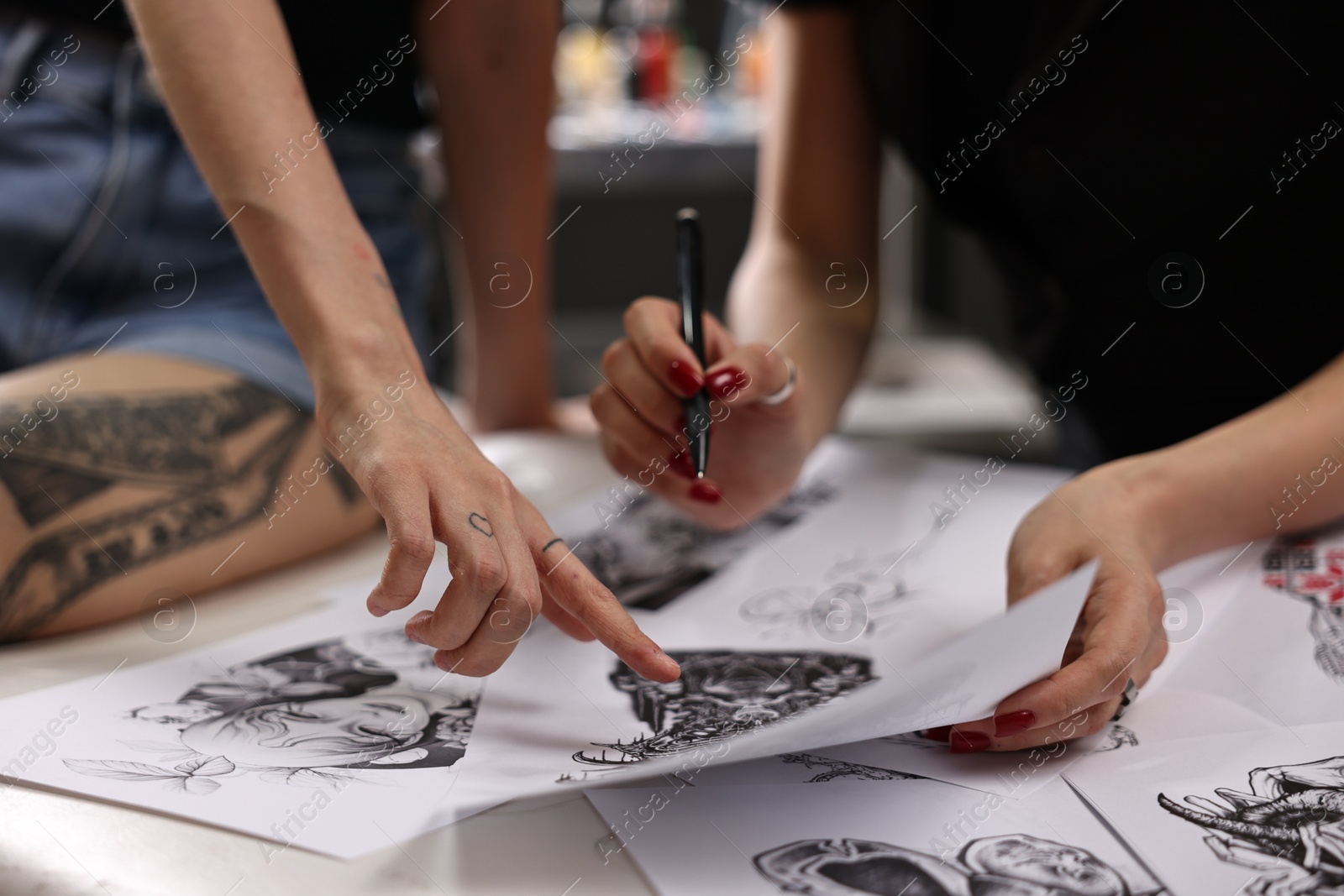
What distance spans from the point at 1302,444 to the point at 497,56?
0.59 m

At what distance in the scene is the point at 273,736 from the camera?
0.36m

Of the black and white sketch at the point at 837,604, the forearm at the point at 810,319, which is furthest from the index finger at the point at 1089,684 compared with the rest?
the forearm at the point at 810,319

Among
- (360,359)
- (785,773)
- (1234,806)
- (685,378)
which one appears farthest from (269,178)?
(1234,806)

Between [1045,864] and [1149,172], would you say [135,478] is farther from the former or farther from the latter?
[1149,172]

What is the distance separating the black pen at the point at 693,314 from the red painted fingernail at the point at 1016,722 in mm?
174

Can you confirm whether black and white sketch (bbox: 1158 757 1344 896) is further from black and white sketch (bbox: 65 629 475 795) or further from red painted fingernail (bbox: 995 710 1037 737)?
black and white sketch (bbox: 65 629 475 795)

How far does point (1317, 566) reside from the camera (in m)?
0.47

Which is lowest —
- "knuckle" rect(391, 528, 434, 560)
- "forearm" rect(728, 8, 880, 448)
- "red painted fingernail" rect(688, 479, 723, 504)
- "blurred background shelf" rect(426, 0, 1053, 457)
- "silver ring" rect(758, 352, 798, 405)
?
"knuckle" rect(391, 528, 434, 560)

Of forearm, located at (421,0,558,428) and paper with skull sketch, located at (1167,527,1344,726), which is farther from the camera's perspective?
forearm, located at (421,0,558,428)

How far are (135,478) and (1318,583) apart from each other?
1.81 ft

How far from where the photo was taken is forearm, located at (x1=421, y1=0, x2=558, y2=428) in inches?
29.3

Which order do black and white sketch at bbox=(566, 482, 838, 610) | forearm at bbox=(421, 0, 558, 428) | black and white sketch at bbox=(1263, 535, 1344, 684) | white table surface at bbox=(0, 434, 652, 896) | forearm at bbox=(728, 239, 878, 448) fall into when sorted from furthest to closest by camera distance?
forearm at bbox=(421, 0, 558, 428), forearm at bbox=(728, 239, 878, 448), black and white sketch at bbox=(566, 482, 838, 610), black and white sketch at bbox=(1263, 535, 1344, 684), white table surface at bbox=(0, 434, 652, 896)

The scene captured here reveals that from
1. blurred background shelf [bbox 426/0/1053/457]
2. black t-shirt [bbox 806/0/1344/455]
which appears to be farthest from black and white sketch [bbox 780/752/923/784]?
blurred background shelf [bbox 426/0/1053/457]

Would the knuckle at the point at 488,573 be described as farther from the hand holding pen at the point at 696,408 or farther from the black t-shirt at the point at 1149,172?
the black t-shirt at the point at 1149,172
